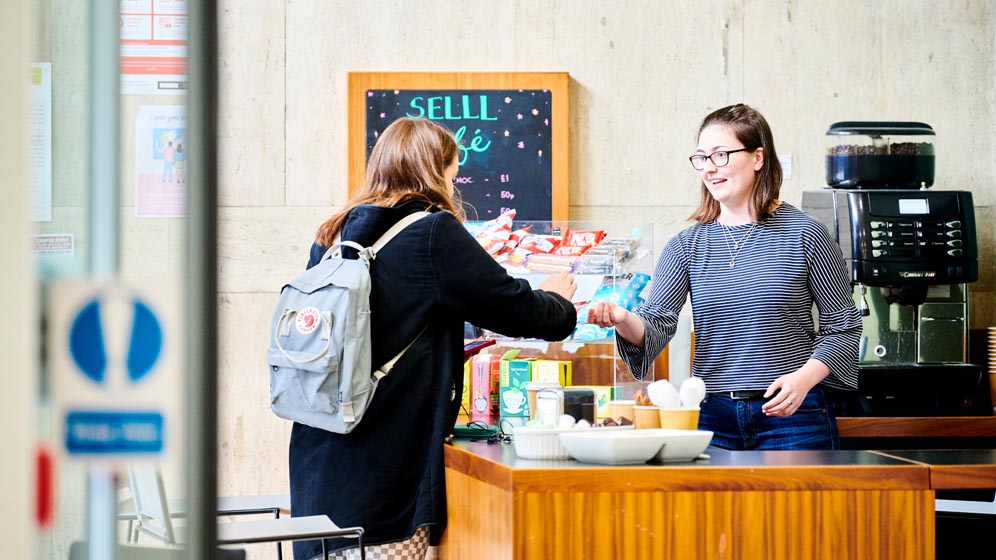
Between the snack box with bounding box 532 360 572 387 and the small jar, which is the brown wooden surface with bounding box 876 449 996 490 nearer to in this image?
the snack box with bounding box 532 360 572 387

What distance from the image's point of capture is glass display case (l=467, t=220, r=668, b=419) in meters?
3.24

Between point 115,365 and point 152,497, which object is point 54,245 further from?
point 152,497

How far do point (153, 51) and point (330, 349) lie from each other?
66.2 inches

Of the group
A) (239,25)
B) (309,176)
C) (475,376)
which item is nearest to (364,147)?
(309,176)

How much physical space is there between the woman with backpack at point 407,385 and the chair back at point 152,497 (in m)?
1.67

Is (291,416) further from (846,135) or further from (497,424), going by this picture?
(846,135)

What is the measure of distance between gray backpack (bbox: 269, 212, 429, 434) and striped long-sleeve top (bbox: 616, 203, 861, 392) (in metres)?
0.80

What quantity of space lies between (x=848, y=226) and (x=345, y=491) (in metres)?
2.23

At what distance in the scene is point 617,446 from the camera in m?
2.00

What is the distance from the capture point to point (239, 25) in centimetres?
427

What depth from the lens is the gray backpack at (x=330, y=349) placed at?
7.78 ft

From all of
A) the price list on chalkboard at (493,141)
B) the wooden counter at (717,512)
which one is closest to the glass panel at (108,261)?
the wooden counter at (717,512)

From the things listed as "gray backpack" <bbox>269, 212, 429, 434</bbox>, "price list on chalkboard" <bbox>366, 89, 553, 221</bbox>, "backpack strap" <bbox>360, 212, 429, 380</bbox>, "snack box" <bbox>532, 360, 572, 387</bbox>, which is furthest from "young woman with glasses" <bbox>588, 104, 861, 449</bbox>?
"price list on chalkboard" <bbox>366, 89, 553, 221</bbox>

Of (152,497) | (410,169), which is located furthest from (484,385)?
(152,497)
